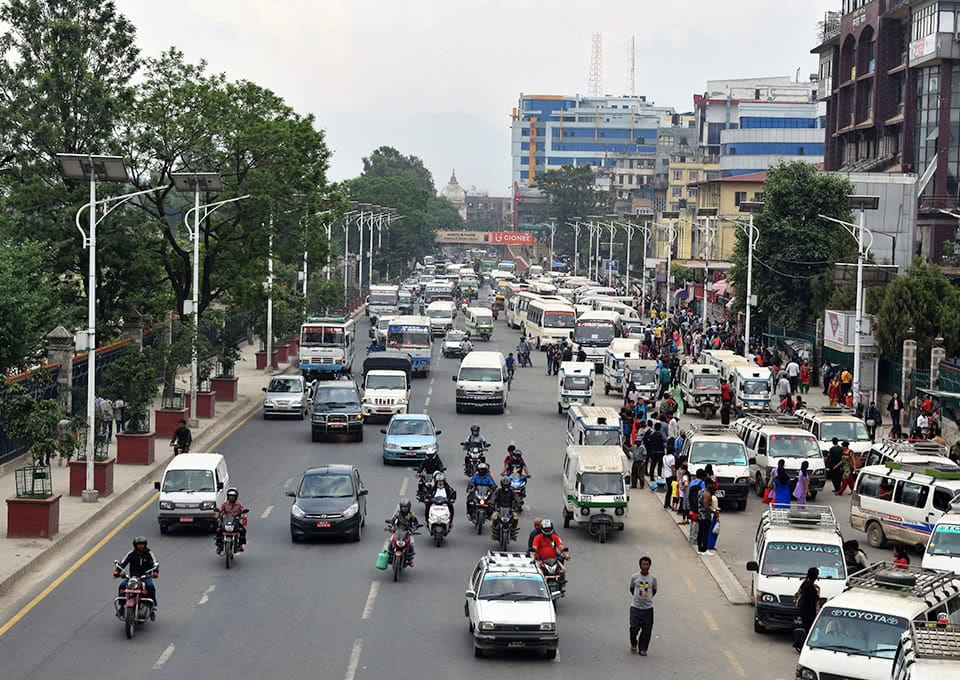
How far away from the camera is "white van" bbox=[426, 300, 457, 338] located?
301 ft

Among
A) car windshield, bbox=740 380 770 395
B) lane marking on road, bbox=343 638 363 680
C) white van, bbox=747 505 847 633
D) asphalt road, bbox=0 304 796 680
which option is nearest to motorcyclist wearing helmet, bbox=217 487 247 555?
asphalt road, bbox=0 304 796 680

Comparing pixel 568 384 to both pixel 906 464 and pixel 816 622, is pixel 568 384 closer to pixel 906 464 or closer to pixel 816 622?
pixel 906 464

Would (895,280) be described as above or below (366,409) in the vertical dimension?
above

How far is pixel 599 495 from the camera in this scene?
108ft

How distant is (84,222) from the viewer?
55469mm

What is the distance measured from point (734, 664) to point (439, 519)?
976 centimetres

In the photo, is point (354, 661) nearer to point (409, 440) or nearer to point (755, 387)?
point (409, 440)

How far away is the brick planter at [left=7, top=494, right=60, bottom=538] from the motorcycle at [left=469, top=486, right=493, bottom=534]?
29.7 feet

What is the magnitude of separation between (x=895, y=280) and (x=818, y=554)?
3444 cm

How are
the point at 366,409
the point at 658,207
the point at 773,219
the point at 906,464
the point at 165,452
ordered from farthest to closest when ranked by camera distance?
the point at 658,207 < the point at 773,219 < the point at 366,409 < the point at 165,452 < the point at 906,464

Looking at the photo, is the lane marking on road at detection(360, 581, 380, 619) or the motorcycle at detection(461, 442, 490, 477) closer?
the lane marking on road at detection(360, 581, 380, 619)

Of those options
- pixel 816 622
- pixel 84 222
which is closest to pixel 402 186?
pixel 84 222

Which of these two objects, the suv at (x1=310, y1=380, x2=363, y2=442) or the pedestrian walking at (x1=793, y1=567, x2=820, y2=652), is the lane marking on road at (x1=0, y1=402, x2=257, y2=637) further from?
the pedestrian walking at (x1=793, y1=567, x2=820, y2=652)

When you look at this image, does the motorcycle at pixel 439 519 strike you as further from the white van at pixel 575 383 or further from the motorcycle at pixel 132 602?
the white van at pixel 575 383
